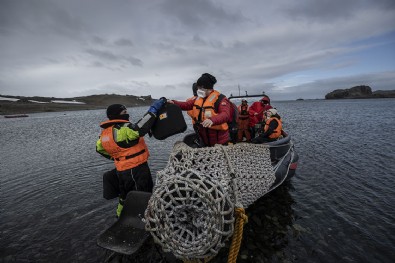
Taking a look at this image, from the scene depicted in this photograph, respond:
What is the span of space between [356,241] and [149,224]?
15.7 feet

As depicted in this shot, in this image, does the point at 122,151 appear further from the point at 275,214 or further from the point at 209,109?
the point at 275,214

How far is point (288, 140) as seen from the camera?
7215 mm

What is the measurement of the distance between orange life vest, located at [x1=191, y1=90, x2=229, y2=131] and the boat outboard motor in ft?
2.21

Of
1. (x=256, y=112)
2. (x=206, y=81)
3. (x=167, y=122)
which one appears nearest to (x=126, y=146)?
(x=167, y=122)

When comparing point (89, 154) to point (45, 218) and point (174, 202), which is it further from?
point (174, 202)

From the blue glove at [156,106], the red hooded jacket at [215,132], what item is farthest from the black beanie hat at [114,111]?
the red hooded jacket at [215,132]

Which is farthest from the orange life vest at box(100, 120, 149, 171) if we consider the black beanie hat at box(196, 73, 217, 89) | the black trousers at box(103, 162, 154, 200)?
the black beanie hat at box(196, 73, 217, 89)

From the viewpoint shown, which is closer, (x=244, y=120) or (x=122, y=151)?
(x=122, y=151)

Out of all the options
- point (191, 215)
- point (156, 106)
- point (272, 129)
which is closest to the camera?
point (191, 215)

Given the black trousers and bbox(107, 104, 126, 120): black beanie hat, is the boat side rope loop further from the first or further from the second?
bbox(107, 104, 126, 120): black beanie hat

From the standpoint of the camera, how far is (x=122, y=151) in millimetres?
4738

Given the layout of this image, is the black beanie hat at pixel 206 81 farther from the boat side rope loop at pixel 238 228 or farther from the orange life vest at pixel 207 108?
the boat side rope loop at pixel 238 228

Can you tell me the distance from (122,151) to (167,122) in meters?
1.12

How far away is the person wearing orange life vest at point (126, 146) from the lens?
14.6 ft
